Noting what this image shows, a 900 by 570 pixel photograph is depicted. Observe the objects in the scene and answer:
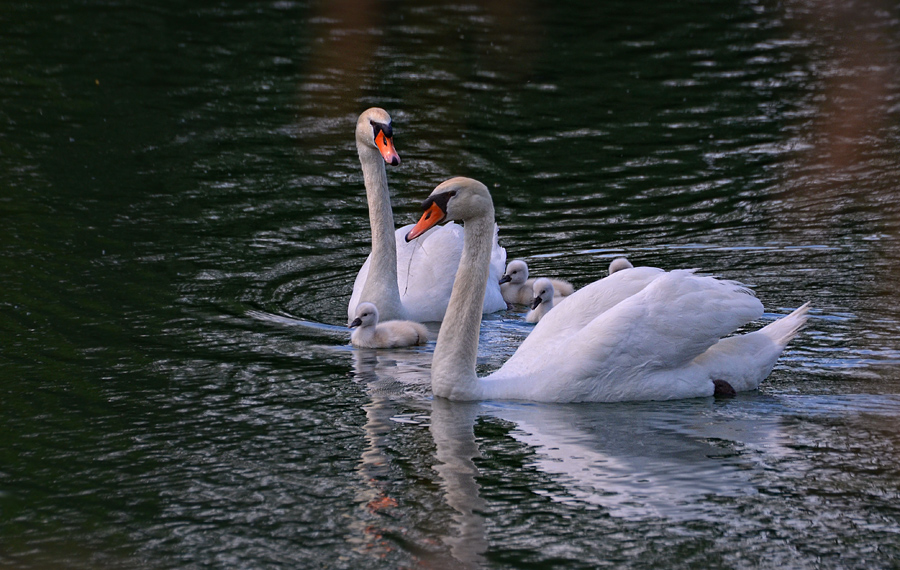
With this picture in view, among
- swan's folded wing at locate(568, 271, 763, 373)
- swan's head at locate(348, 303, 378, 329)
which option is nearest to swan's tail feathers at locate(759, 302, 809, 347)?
swan's folded wing at locate(568, 271, 763, 373)

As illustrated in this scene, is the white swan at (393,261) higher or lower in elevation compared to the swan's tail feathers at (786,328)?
higher

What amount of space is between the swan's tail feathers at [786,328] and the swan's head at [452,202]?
2350 mm

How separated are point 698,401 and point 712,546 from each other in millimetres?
2662

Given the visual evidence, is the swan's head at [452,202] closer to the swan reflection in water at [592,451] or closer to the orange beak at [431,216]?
the orange beak at [431,216]

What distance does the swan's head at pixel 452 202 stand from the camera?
9250 mm

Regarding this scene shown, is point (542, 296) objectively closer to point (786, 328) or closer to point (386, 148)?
point (386, 148)

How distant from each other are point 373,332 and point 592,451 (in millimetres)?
3359

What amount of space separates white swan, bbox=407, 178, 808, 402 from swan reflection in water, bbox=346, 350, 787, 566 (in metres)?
0.12

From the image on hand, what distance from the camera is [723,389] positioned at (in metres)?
9.45

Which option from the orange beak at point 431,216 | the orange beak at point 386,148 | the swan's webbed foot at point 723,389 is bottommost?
the swan's webbed foot at point 723,389

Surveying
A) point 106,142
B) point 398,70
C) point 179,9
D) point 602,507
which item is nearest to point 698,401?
point 602,507

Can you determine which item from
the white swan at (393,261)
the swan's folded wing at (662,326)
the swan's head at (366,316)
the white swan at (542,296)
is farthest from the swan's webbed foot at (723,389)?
the white swan at (393,261)

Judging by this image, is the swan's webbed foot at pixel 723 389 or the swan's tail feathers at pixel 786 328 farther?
the swan's tail feathers at pixel 786 328

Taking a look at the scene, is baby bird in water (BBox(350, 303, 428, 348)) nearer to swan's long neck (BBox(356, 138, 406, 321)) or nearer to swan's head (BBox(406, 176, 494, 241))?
swan's long neck (BBox(356, 138, 406, 321))
